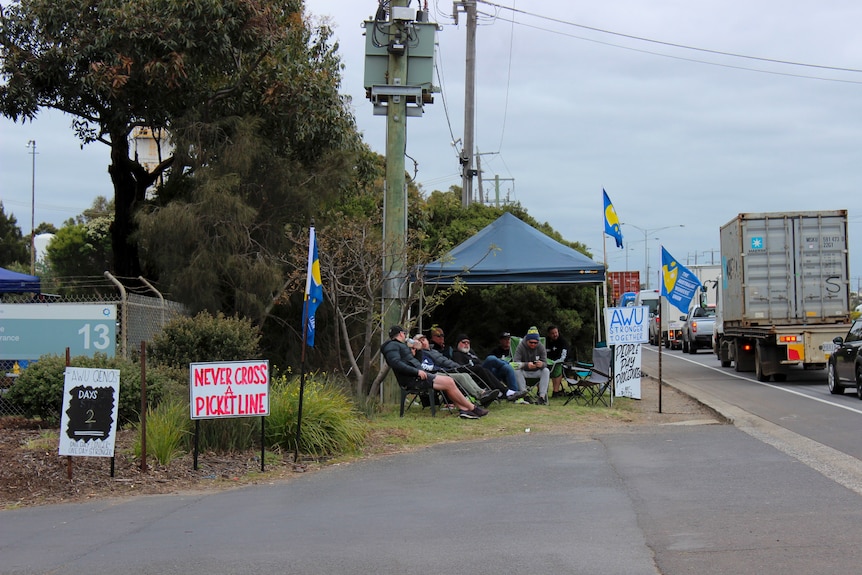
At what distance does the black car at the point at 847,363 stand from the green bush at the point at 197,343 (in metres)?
11.2

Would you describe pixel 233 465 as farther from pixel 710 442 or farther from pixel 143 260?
pixel 143 260

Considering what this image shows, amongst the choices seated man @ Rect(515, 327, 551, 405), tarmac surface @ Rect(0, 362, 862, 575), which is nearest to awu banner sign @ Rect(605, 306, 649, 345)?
seated man @ Rect(515, 327, 551, 405)

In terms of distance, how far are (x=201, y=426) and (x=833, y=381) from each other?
13367 millimetres

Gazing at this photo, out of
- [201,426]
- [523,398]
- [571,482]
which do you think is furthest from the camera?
[523,398]

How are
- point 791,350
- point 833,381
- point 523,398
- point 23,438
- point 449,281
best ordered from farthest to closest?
point 791,350 → point 833,381 → point 449,281 → point 523,398 → point 23,438

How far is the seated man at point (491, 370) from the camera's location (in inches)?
599

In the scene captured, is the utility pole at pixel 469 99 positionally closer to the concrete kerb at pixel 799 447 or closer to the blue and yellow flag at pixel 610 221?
the blue and yellow flag at pixel 610 221

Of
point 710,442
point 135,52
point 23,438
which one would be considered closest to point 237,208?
point 135,52

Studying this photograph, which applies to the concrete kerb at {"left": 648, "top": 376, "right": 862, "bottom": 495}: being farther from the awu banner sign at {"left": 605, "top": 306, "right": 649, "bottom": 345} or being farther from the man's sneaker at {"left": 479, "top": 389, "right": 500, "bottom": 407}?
the man's sneaker at {"left": 479, "top": 389, "right": 500, "bottom": 407}

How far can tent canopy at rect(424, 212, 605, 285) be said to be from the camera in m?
17.4

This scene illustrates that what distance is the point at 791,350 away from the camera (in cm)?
2145

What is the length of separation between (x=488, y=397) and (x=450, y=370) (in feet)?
2.88

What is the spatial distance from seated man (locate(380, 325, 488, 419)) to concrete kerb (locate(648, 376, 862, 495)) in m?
3.76

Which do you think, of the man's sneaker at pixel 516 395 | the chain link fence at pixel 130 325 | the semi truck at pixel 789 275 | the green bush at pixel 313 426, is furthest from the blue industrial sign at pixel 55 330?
the semi truck at pixel 789 275
